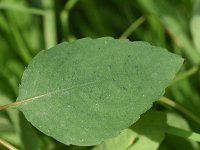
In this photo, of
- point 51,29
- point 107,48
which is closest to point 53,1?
point 51,29

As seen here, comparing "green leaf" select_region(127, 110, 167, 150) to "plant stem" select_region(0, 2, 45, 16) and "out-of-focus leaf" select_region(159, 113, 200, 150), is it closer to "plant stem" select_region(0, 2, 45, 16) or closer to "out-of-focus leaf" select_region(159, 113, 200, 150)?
"out-of-focus leaf" select_region(159, 113, 200, 150)

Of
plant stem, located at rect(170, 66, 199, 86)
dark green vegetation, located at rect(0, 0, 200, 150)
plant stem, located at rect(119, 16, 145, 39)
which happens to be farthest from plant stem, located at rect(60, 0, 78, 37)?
plant stem, located at rect(170, 66, 199, 86)

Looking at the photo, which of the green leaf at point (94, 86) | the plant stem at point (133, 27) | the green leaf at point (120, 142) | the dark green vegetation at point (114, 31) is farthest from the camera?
the plant stem at point (133, 27)

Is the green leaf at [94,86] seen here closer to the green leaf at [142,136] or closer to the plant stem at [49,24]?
the green leaf at [142,136]

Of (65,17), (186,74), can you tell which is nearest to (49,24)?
(65,17)

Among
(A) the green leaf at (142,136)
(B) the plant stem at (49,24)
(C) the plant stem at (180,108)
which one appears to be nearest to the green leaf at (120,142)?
(A) the green leaf at (142,136)

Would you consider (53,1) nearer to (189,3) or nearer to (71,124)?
(189,3)

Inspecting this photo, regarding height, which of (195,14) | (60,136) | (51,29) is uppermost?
(51,29)
